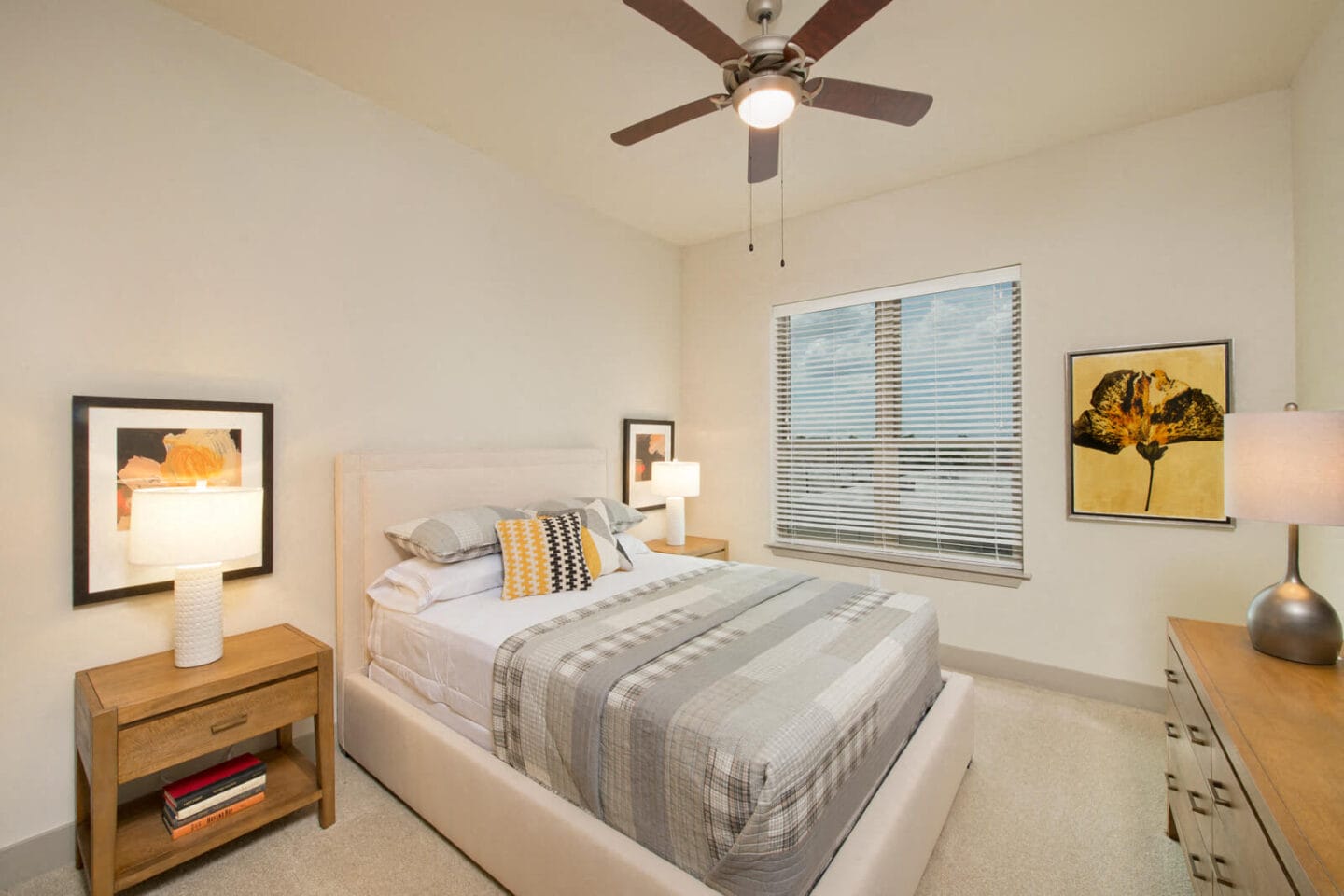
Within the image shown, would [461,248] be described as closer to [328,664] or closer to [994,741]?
[328,664]

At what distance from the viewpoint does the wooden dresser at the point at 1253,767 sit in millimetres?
969

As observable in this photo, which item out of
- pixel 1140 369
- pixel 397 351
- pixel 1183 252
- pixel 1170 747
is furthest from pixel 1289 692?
pixel 397 351

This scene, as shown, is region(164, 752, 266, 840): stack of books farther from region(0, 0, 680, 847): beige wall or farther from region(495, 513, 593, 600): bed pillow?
region(495, 513, 593, 600): bed pillow

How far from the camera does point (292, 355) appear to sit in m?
2.41

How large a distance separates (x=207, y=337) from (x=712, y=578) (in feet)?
7.54

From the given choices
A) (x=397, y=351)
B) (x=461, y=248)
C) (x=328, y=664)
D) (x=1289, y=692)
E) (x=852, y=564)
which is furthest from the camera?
(x=852, y=564)

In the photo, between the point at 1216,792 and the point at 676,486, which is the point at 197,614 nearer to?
the point at 676,486

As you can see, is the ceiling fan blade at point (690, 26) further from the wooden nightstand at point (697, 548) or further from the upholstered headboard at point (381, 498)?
the wooden nightstand at point (697, 548)

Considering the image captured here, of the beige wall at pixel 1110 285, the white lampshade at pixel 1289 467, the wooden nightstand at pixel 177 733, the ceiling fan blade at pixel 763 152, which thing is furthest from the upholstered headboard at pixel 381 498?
the white lampshade at pixel 1289 467

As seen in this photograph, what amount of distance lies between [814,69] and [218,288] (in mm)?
2592

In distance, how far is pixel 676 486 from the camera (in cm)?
392

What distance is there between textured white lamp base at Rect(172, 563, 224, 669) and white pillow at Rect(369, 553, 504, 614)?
0.58 m

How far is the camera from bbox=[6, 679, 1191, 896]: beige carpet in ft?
5.76

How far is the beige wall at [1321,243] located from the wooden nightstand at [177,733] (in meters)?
3.71
